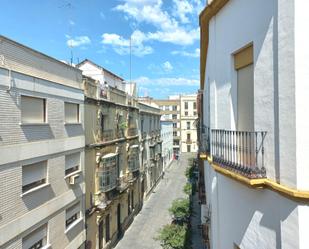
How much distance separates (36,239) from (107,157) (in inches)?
328

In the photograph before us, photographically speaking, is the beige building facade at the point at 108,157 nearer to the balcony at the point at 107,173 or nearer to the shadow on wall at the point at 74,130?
the balcony at the point at 107,173

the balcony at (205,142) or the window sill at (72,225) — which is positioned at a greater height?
the balcony at (205,142)

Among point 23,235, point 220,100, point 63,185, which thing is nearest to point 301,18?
point 220,100

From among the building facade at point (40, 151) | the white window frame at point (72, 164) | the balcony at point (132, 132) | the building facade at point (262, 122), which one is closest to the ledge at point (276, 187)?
the building facade at point (262, 122)

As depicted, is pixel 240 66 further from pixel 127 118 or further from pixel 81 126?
pixel 127 118

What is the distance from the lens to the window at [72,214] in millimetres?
16594

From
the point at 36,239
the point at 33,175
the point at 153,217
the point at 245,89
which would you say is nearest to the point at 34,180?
the point at 33,175

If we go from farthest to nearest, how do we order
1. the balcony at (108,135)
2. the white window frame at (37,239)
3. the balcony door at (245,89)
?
the balcony at (108,135) < the white window frame at (37,239) < the balcony door at (245,89)

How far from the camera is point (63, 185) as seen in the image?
1584cm

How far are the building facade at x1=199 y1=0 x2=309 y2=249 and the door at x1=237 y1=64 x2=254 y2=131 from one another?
18 mm

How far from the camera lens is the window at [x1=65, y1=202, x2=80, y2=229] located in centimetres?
1659

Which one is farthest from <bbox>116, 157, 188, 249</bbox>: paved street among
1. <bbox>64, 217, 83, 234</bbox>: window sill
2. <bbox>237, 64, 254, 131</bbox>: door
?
<bbox>237, 64, 254, 131</bbox>: door

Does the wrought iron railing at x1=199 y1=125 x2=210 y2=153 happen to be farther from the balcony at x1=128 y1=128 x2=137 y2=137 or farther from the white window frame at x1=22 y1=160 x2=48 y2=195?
the balcony at x1=128 y1=128 x2=137 y2=137

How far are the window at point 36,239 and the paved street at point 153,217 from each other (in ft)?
37.0
